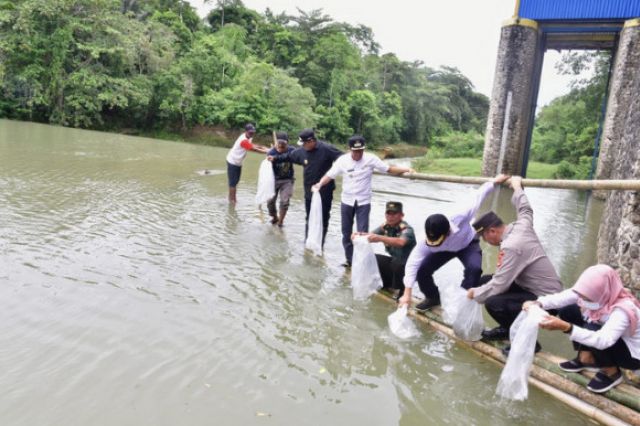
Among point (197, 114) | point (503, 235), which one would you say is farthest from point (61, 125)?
point (503, 235)

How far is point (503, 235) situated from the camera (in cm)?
402

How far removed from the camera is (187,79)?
30.5 meters

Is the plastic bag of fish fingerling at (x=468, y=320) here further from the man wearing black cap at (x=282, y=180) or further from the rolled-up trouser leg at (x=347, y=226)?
the man wearing black cap at (x=282, y=180)

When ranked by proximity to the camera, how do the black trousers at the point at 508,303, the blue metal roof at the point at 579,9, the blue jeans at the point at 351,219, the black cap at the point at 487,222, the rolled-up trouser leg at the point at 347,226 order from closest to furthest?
1. the black trousers at the point at 508,303
2. the black cap at the point at 487,222
3. the blue jeans at the point at 351,219
4. the rolled-up trouser leg at the point at 347,226
5. the blue metal roof at the point at 579,9

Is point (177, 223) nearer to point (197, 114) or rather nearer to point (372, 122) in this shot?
point (197, 114)

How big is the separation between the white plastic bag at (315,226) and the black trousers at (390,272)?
1190 millimetres

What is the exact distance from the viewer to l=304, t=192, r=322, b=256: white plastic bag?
6.34 metres

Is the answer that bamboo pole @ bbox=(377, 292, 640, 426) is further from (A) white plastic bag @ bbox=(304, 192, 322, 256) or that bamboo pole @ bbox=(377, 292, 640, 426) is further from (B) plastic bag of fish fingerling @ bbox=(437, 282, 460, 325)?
(A) white plastic bag @ bbox=(304, 192, 322, 256)

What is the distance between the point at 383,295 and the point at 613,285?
2.52 metres

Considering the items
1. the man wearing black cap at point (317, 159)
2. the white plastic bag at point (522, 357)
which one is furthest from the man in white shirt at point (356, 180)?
the white plastic bag at point (522, 357)

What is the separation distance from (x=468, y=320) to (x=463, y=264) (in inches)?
25.3

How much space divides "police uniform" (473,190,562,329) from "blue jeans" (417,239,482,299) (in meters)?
0.57

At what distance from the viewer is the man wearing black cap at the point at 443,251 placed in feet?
13.7

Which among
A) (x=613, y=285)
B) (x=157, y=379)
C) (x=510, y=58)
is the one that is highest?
(x=510, y=58)
